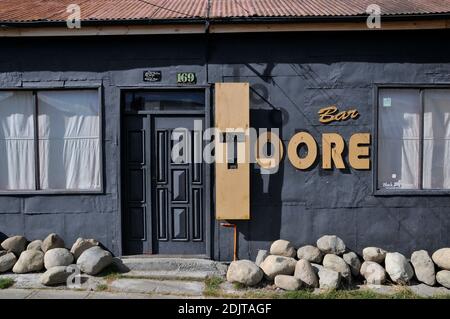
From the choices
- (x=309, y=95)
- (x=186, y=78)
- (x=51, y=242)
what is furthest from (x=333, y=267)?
(x=51, y=242)

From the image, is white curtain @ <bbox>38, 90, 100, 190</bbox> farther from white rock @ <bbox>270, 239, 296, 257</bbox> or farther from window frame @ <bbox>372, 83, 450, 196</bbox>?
window frame @ <bbox>372, 83, 450, 196</bbox>

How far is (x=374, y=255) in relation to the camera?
6.21 metres

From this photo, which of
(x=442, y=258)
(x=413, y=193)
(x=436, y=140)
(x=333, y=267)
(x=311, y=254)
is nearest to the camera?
(x=333, y=267)

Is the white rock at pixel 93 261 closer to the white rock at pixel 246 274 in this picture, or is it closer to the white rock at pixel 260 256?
the white rock at pixel 246 274

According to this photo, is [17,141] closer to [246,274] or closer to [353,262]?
[246,274]

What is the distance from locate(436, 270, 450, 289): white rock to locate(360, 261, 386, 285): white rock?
0.71 metres

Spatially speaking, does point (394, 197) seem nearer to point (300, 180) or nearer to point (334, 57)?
point (300, 180)

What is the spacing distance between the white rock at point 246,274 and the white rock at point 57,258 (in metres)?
2.33

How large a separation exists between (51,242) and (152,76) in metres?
2.88

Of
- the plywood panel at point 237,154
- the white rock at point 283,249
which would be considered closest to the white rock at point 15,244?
the plywood panel at point 237,154

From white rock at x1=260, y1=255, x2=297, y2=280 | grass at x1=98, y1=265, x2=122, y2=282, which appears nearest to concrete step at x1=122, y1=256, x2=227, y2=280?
grass at x1=98, y1=265, x2=122, y2=282

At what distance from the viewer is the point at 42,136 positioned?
6816 millimetres

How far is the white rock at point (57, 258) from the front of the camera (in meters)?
6.13

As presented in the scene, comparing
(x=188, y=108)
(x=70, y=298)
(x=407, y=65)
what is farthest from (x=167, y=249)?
(x=407, y=65)
